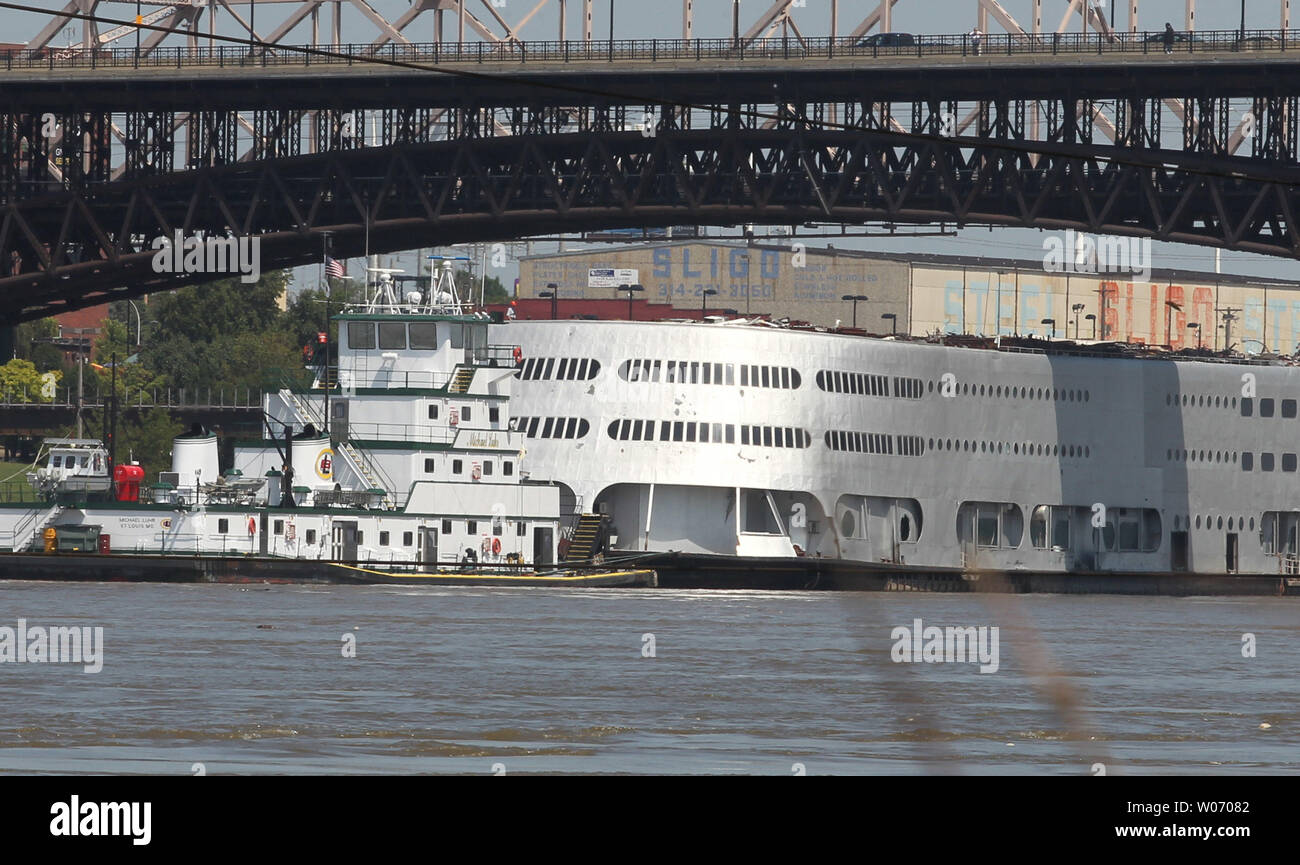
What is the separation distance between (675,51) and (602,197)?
269 inches

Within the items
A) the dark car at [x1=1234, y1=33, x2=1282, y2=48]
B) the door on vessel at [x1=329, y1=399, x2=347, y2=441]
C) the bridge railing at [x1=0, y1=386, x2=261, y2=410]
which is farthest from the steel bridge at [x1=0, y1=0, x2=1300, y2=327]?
the bridge railing at [x1=0, y1=386, x2=261, y2=410]

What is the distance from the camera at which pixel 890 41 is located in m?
82.6

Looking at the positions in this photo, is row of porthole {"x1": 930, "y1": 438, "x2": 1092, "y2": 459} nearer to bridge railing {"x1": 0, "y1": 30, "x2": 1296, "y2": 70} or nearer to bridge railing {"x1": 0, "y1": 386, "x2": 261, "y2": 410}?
bridge railing {"x1": 0, "y1": 30, "x2": 1296, "y2": 70}

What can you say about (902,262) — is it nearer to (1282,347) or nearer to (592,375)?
(1282,347)

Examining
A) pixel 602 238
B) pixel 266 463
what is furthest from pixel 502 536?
pixel 602 238

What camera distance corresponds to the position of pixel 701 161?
8512 cm

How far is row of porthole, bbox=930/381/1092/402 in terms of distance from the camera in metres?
80.8

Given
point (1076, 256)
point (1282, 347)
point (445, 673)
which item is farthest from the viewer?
point (1282, 347)

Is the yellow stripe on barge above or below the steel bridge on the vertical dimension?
below

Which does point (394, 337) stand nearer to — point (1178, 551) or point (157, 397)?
point (1178, 551)

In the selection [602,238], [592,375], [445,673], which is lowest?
[445,673]

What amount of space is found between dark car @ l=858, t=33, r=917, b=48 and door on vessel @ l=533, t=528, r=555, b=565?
955 inches

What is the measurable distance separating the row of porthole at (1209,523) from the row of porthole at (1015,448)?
484 centimetres

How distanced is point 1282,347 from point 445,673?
375ft
